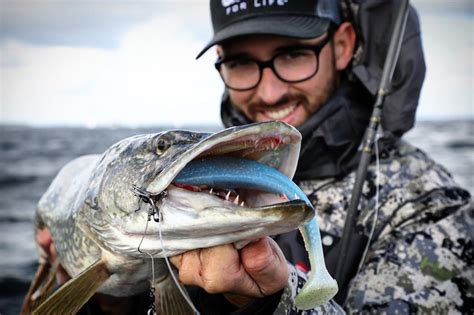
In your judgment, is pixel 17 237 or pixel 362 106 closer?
pixel 362 106

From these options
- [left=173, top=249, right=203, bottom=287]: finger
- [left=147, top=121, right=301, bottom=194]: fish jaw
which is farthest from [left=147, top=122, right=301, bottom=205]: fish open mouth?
[left=173, top=249, right=203, bottom=287]: finger

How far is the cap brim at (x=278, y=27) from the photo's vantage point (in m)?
2.71

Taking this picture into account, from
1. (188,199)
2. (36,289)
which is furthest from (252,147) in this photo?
(36,289)

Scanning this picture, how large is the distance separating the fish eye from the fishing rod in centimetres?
115

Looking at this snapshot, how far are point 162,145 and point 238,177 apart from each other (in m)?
0.30

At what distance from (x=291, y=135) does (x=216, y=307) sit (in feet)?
2.60

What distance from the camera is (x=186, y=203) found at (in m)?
1.38

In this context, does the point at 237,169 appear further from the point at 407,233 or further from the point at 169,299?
the point at 407,233

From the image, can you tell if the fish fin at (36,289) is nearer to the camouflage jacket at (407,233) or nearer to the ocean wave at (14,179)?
the camouflage jacket at (407,233)

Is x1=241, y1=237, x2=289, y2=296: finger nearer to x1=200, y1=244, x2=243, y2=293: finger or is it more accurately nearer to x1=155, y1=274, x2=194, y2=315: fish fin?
x1=200, y1=244, x2=243, y2=293: finger

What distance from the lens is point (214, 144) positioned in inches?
52.5

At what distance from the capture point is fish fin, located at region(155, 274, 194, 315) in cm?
186

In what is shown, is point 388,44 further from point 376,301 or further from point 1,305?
point 1,305

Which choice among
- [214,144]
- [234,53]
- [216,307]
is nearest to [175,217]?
[214,144]
